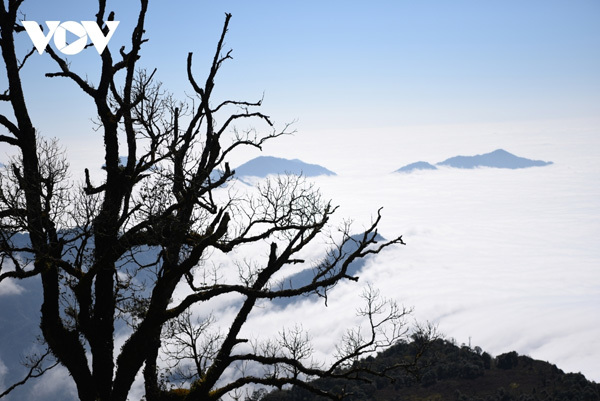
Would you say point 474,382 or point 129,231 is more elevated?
point 129,231

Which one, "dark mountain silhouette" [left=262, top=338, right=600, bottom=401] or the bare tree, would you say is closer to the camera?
the bare tree

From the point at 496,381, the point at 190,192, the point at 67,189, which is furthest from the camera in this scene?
the point at 496,381

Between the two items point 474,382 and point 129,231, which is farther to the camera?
point 474,382

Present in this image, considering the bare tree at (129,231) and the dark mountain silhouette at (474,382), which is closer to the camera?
the bare tree at (129,231)

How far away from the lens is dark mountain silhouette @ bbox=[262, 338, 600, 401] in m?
83.5

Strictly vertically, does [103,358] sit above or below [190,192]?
below

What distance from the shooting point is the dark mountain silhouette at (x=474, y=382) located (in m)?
83.5

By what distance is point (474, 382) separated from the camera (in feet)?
315

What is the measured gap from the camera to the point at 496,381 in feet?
321

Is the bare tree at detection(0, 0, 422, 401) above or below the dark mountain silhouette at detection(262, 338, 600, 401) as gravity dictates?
above

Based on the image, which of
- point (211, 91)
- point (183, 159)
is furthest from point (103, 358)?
point (211, 91)

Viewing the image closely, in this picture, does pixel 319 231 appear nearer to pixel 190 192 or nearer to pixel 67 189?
pixel 190 192

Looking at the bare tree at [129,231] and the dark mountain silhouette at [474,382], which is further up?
the bare tree at [129,231]

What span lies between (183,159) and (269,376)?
5.61 metres
